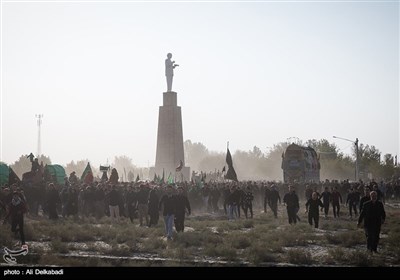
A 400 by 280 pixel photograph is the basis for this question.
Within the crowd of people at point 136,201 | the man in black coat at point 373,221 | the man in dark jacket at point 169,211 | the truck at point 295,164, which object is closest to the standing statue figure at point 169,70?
the truck at point 295,164

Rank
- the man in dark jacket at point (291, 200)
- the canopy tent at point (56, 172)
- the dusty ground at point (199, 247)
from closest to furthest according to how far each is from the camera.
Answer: the dusty ground at point (199, 247) < the man in dark jacket at point (291, 200) < the canopy tent at point (56, 172)

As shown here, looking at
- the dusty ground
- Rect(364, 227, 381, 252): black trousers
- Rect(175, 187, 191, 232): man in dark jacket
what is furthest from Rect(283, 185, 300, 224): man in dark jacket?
Rect(364, 227, 381, 252): black trousers

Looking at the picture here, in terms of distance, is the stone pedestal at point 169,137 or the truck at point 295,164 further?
the stone pedestal at point 169,137

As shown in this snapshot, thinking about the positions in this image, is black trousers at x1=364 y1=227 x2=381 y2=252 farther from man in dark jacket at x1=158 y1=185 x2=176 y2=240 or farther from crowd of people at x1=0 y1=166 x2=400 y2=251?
man in dark jacket at x1=158 y1=185 x2=176 y2=240

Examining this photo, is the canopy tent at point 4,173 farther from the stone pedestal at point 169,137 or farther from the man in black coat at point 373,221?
the stone pedestal at point 169,137

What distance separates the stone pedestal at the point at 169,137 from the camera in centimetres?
5019

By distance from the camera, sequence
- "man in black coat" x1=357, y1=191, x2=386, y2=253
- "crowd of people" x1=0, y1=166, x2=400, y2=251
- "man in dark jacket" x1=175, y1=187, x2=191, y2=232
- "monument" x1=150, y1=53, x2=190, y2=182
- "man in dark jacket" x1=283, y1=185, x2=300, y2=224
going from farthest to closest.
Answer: "monument" x1=150, y1=53, x2=190, y2=182, "man in dark jacket" x1=283, y1=185, x2=300, y2=224, "crowd of people" x1=0, y1=166, x2=400, y2=251, "man in dark jacket" x1=175, y1=187, x2=191, y2=232, "man in black coat" x1=357, y1=191, x2=386, y2=253

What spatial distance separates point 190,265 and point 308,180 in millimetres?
35745

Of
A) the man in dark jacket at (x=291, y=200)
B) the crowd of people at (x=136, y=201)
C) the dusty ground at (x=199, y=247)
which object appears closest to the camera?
the dusty ground at (x=199, y=247)

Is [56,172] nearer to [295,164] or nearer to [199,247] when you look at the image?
[199,247]

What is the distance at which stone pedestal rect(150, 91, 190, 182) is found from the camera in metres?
50.2

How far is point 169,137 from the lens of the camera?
165 ft
